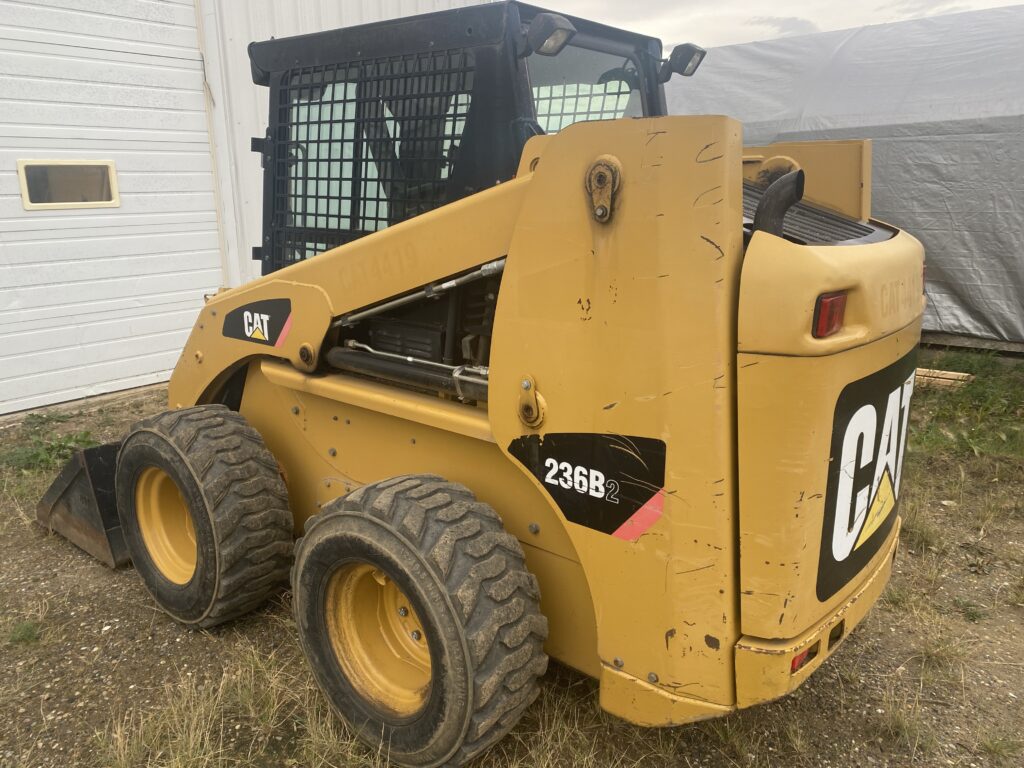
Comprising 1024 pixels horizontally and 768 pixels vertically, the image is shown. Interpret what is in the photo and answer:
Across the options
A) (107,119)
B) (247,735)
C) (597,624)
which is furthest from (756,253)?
(107,119)

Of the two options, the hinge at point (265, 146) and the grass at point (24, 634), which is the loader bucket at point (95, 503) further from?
the hinge at point (265, 146)

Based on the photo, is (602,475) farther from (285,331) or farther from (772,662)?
(285,331)

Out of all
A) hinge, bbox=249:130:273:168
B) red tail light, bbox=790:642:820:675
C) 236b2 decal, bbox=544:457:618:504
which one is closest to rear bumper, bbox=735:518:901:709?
red tail light, bbox=790:642:820:675

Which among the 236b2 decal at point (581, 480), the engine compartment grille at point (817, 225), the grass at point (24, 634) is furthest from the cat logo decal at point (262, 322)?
the engine compartment grille at point (817, 225)

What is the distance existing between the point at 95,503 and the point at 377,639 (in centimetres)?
194

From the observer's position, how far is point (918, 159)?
295 inches

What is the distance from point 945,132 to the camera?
7.34 meters

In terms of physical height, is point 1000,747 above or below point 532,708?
below

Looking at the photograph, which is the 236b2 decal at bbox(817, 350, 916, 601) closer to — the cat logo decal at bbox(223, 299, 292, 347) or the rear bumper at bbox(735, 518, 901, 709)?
the rear bumper at bbox(735, 518, 901, 709)

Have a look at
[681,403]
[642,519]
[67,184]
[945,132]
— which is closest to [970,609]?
[642,519]

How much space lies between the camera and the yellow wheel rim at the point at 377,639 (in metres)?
2.43

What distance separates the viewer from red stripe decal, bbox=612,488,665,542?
1.94 m

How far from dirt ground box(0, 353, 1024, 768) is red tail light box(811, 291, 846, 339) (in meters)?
1.48

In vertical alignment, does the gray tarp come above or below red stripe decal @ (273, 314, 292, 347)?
above
